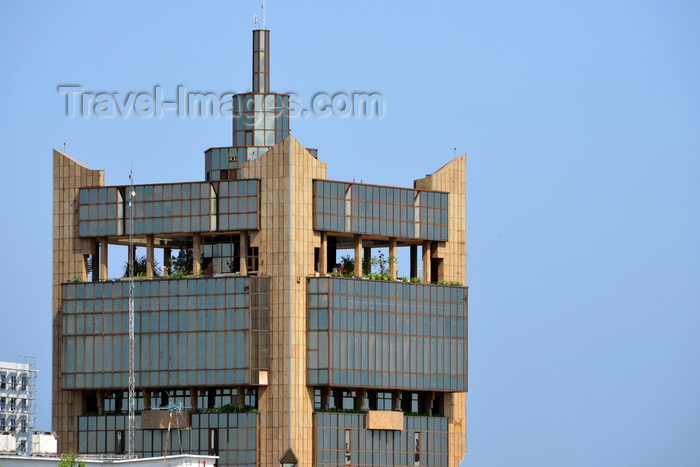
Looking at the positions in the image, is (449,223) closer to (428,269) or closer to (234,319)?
(428,269)

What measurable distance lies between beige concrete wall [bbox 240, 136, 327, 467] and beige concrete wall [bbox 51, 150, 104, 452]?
65.4 feet

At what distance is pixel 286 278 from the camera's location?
543ft

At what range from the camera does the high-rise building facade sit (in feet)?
541

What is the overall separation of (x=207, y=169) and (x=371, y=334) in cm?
2923

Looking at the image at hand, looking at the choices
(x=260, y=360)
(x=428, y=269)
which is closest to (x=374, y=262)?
(x=428, y=269)

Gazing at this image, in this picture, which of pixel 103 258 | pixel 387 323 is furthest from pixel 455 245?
pixel 103 258

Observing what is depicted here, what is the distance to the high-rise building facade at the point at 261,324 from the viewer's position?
165 m

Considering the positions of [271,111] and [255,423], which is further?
[271,111]

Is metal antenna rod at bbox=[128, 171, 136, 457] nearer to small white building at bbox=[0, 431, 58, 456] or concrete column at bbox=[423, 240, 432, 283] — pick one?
small white building at bbox=[0, 431, 58, 456]

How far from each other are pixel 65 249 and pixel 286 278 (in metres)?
27.4

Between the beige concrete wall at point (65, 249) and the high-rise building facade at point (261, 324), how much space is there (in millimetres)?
186

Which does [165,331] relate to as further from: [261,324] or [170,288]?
[261,324]

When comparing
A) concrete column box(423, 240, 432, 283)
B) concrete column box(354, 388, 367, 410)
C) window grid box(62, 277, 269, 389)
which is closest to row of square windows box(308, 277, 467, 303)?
concrete column box(423, 240, 432, 283)

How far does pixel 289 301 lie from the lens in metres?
165
